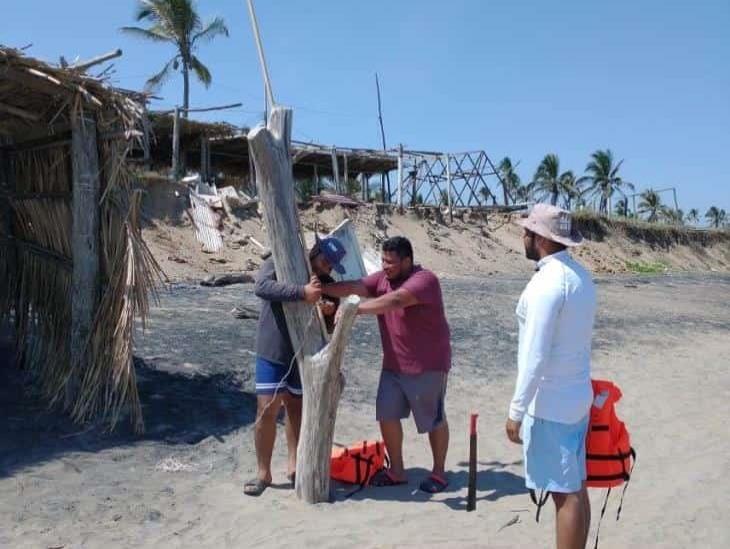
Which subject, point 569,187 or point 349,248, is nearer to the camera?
point 349,248

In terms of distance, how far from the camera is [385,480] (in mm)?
4734

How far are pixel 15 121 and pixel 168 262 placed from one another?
434 inches

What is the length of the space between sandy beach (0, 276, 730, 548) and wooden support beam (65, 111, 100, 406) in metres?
0.54

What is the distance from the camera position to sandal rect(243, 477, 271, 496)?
4457 millimetres

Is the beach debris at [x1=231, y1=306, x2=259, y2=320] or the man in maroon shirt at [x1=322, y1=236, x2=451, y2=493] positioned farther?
the beach debris at [x1=231, y1=306, x2=259, y2=320]

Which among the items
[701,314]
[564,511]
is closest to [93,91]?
[564,511]

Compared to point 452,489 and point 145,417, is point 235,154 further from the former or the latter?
point 452,489

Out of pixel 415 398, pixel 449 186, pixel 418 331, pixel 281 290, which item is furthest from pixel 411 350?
pixel 449 186

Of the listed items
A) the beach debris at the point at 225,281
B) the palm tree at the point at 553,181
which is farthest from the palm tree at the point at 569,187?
the beach debris at the point at 225,281

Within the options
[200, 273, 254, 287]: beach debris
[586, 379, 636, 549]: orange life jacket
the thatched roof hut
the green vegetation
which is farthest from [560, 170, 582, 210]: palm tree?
[586, 379, 636, 549]: orange life jacket

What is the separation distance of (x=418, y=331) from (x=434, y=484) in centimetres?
101

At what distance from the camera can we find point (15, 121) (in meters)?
6.02

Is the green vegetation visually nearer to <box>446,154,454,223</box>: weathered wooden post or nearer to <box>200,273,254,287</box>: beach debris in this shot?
<box>446,154,454,223</box>: weathered wooden post

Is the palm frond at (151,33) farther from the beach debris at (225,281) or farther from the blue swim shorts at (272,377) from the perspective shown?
the blue swim shorts at (272,377)
